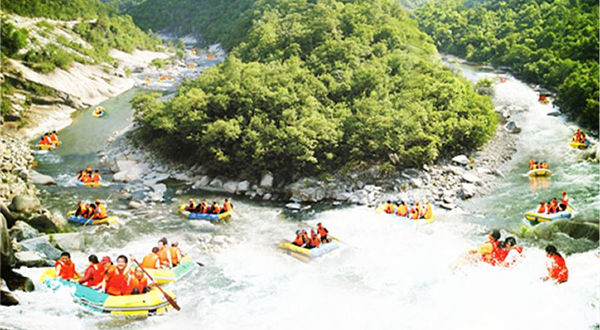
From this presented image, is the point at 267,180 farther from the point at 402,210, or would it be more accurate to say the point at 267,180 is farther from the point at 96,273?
the point at 96,273

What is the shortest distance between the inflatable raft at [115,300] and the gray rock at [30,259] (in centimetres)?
121

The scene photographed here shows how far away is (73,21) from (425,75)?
188ft

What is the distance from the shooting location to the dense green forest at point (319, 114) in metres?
28.2

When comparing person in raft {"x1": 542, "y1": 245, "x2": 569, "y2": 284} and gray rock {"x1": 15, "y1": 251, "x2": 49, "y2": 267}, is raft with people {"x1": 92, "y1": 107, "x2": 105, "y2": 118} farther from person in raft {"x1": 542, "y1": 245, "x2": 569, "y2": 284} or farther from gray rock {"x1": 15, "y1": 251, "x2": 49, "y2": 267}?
person in raft {"x1": 542, "y1": 245, "x2": 569, "y2": 284}

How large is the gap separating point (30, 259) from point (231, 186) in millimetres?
12105

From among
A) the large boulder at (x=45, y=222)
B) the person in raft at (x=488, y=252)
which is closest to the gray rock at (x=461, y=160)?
the person in raft at (x=488, y=252)

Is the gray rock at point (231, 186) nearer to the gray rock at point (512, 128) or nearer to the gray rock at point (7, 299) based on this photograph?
the gray rock at point (7, 299)

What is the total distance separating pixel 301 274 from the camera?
18.7m

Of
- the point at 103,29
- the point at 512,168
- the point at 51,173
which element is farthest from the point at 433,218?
the point at 103,29

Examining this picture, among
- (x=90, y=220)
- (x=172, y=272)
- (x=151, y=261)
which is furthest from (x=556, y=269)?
(x=90, y=220)

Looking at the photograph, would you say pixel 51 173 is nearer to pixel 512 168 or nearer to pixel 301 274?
pixel 301 274

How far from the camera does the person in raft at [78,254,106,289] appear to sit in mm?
16141

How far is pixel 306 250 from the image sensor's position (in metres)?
20.0

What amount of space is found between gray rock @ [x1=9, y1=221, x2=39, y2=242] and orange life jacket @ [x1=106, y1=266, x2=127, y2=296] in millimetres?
4852
